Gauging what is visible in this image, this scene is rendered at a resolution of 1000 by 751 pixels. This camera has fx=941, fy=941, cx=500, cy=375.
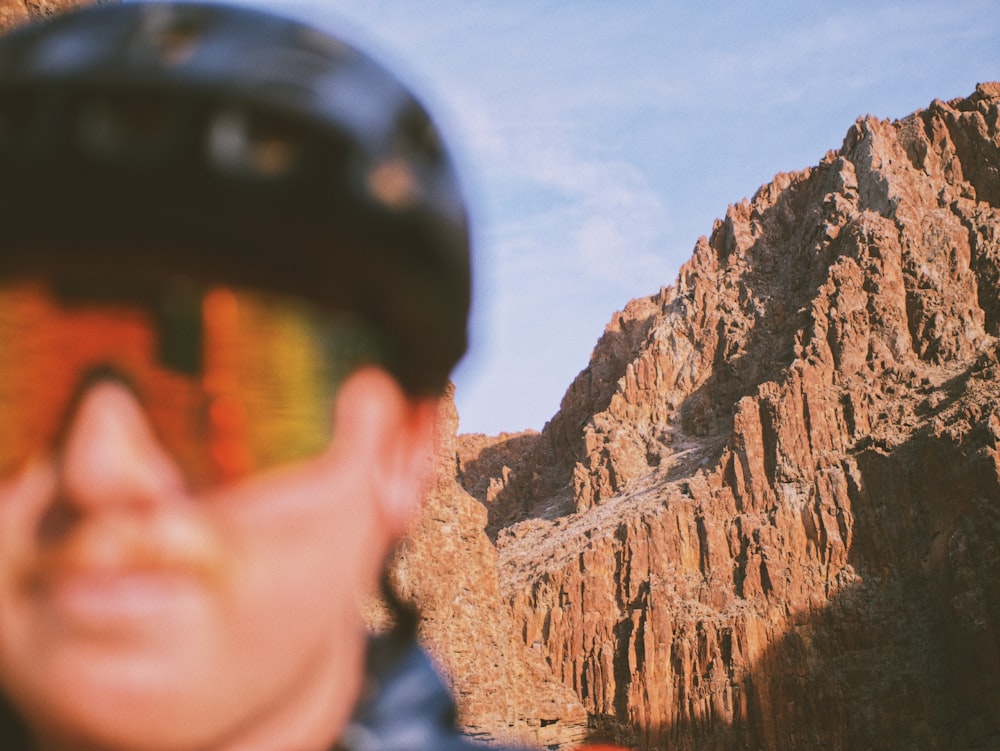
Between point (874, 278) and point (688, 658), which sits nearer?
point (688, 658)

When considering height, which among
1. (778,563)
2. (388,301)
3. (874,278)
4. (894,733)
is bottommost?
(894,733)

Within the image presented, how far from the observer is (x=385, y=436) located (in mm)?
1126

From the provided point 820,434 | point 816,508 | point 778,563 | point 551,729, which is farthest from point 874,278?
point 551,729

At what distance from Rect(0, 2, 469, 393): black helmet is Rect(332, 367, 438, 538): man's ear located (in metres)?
0.10

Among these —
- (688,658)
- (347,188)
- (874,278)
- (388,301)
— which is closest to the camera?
(347,188)

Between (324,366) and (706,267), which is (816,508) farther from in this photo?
(324,366)

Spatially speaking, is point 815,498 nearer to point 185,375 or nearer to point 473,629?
point 473,629

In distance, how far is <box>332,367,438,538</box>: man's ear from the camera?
3.49 feet

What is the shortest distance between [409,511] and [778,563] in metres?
51.7

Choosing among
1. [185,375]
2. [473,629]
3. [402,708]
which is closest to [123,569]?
[185,375]

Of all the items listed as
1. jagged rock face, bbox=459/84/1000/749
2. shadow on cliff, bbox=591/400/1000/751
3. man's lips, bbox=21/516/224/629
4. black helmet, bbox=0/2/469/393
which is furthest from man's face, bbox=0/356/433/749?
jagged rock face, bbox=459/84/1000/749

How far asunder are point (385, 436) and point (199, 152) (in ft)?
1.26

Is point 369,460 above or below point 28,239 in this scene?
below

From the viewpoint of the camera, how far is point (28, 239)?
0.97 m
